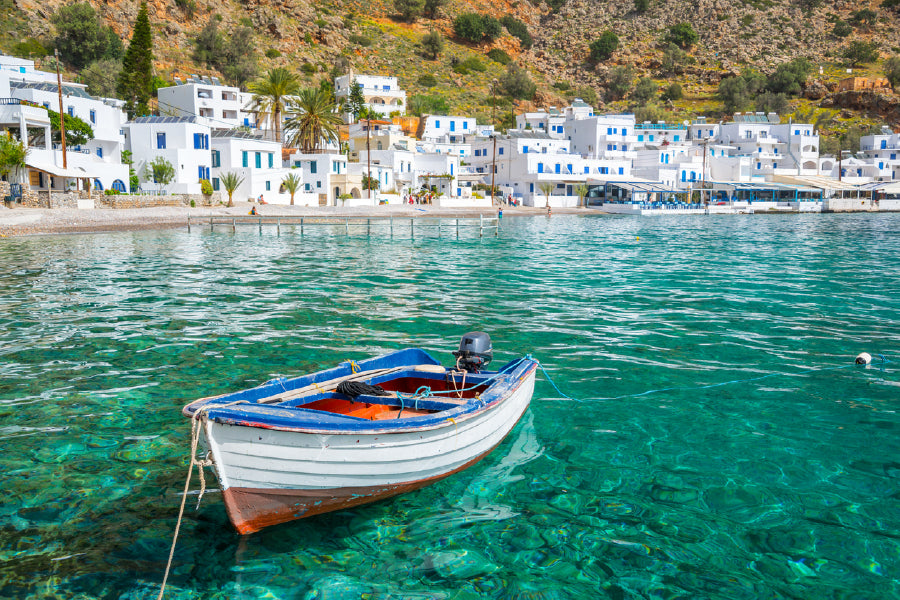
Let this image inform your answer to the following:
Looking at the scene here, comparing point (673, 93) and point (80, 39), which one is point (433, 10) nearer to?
point (673, 93)

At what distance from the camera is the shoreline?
4159cm

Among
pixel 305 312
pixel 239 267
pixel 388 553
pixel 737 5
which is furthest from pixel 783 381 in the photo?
pixel 737 5

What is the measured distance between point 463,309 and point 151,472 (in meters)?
11.6

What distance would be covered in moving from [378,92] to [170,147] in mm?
60861

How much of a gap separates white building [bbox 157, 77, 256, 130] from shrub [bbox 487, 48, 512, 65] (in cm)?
8543

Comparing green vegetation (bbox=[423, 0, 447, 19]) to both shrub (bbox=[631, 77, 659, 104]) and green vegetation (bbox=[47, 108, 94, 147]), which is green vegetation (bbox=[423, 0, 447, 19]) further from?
green vegetation (bbox=[47, 108, 94, 147])

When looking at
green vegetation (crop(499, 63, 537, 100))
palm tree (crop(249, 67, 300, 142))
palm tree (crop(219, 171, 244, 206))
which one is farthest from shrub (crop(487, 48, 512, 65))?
palm tree (crop(219, 171, 244, 206))

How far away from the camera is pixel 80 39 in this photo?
102 metres

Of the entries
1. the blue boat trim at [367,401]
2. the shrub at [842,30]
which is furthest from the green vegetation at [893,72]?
the blue boat trim at [367,401]

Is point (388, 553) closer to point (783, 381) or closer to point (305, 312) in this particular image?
point (783, 381)

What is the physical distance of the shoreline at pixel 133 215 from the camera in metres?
41.6

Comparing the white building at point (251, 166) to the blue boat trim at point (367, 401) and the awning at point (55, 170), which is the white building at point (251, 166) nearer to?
the awning at point (55, 170)

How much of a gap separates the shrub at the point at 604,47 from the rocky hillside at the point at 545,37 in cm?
166

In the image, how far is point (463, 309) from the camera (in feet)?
61.2
